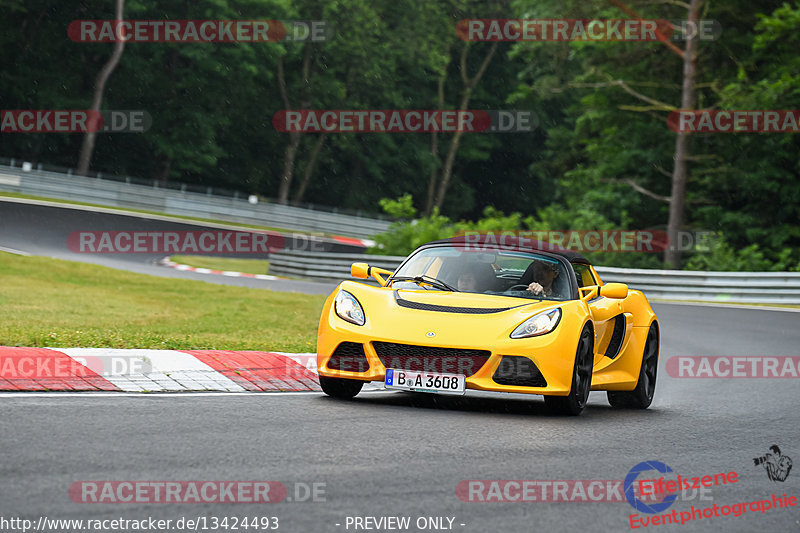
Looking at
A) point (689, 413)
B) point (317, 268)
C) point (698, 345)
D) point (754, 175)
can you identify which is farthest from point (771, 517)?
point (754, 175)

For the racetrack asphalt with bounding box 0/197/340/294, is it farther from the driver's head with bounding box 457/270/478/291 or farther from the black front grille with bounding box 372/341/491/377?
the black front grille with bounding box 372/341/491/377

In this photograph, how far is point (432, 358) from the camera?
28.2 feet

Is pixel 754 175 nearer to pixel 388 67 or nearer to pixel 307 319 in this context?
pixel 307 319

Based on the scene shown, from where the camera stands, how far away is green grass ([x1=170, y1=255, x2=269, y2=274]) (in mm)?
32938

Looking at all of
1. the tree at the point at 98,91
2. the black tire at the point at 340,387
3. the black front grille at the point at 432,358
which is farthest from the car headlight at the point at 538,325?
the tree at the point at 98,91

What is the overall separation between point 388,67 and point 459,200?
36.7 ft

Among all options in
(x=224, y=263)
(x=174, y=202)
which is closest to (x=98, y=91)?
(x=174, y=202)

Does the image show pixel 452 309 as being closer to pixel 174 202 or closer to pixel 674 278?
pixel 674 278

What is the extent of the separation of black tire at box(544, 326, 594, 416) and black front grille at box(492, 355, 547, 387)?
351 millimetres

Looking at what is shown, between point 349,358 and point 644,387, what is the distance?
293 centimetres

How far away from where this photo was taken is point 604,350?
9922 millimetres

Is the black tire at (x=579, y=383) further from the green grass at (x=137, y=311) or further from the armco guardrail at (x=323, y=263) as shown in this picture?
the armco guardrail at (x=323, y=263)

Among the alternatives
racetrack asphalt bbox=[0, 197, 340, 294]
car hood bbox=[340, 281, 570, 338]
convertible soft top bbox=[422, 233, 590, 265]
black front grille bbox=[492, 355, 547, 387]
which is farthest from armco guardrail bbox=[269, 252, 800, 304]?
black front grille bbox=[492, 355, 547, 387]

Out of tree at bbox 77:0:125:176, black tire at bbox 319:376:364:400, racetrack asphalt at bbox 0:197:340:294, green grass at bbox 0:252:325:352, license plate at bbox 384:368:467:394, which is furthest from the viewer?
tree at bbox 77:0:125:176
